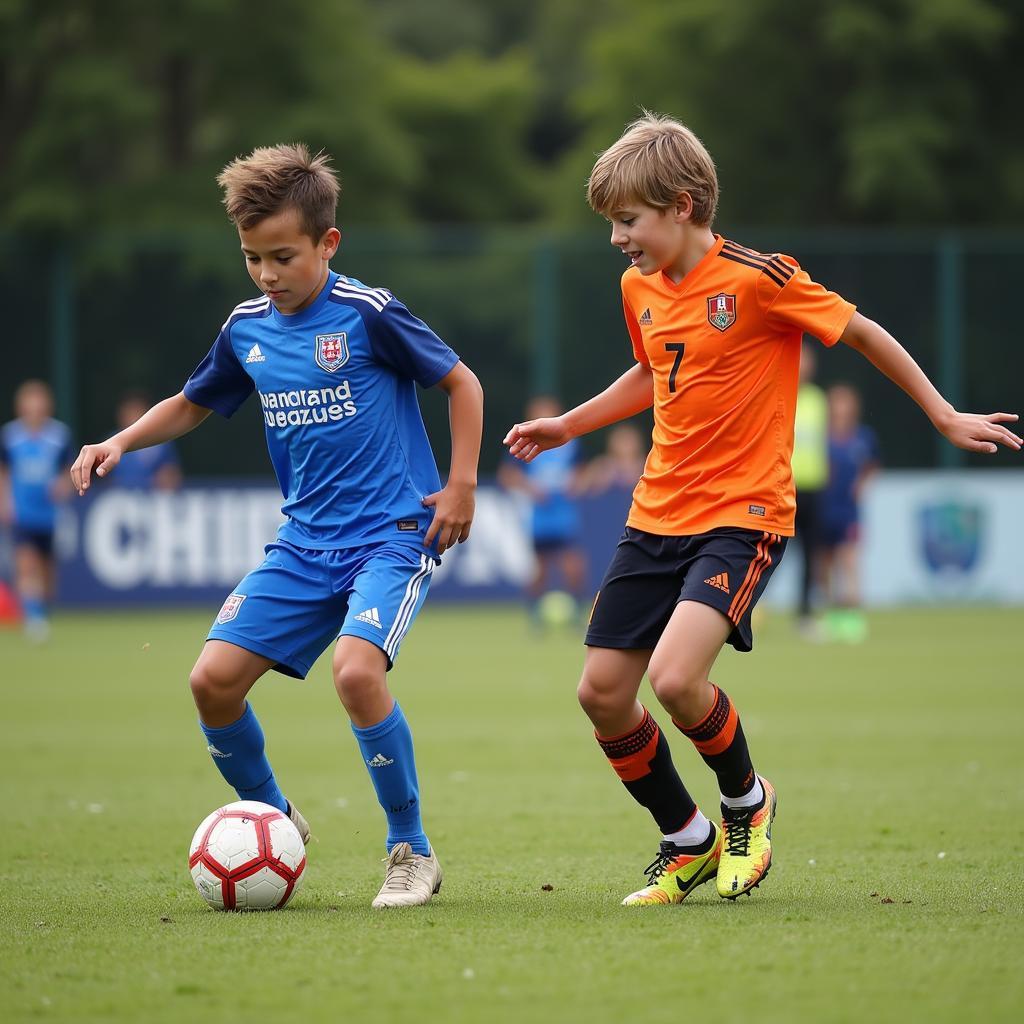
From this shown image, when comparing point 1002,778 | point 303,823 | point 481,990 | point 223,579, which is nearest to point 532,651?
point 223,579

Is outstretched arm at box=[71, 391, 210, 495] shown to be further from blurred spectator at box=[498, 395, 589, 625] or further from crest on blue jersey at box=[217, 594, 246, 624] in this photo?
blurred spectator at box=[498, 395, 589, 625]

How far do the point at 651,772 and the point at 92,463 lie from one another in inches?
77.9

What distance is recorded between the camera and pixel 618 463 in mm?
20266

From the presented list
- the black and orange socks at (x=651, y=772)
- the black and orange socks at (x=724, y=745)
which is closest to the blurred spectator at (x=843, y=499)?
the black and orange socks at (x=651, y=772)

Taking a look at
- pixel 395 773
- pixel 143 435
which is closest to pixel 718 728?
pixel 395 773

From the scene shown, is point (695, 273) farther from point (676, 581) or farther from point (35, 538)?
point (35, 538)

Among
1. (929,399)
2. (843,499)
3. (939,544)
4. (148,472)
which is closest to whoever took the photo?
(929,399)

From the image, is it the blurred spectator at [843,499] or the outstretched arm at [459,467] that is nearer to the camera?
the outstretched arm at [459,467]

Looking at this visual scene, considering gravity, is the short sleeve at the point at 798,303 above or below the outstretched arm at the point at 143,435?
above

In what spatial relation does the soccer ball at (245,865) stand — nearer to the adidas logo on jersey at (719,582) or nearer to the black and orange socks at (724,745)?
the black and orange socks at (724,745)

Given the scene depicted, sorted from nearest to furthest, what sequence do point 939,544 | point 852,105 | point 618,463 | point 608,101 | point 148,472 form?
point 148,472 < point 618,463 < point 939,544 < point 852,105 < point 608,101

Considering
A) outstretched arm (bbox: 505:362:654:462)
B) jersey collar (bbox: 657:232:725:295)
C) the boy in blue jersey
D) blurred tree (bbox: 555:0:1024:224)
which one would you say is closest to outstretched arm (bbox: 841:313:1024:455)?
jersey collar (bbox: 657:232:725:295)

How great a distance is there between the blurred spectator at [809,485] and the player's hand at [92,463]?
11.3 metres

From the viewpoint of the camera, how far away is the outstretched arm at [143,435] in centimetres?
545
